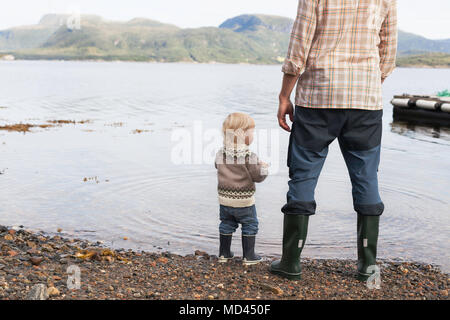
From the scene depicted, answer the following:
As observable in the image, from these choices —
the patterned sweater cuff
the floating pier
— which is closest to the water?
the patterned sweater cuff

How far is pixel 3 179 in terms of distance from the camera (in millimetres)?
10914

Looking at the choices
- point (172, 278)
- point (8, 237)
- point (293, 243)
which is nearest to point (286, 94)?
point (293, 243)

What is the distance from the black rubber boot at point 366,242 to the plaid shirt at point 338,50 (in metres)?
1.18

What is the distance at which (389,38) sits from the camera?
489 centimetres

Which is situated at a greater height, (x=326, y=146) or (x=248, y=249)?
(x=326, y=146)

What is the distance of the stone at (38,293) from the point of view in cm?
428

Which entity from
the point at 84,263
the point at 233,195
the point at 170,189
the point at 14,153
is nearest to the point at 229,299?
the point at 233,195

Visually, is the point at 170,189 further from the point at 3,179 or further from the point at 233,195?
the point at 233,195

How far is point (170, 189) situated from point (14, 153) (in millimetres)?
6269

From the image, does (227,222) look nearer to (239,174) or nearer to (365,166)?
(239,174)

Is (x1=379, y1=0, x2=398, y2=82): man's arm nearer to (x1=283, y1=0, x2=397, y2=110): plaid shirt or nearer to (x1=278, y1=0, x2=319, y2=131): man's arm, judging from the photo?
(x1=283, y1=0, x2=397, y2=110): plaid shirt

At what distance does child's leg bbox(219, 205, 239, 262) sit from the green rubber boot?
2.75ft

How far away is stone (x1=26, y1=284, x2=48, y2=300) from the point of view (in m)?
4.28

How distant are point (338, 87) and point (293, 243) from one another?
64.6 inches
